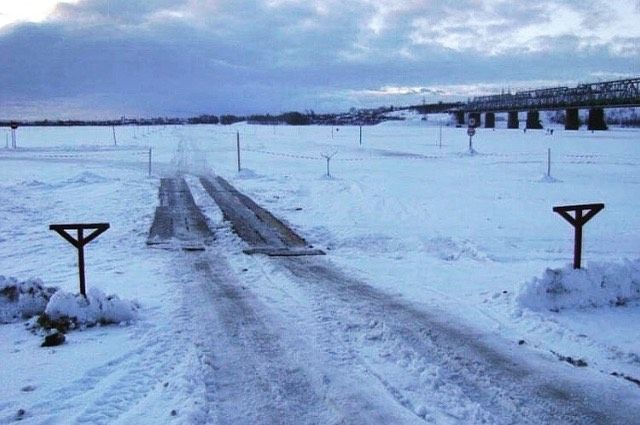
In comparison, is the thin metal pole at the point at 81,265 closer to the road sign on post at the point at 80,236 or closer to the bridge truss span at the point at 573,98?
the road sign on post at the point at 80,236

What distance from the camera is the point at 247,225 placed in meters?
13.7

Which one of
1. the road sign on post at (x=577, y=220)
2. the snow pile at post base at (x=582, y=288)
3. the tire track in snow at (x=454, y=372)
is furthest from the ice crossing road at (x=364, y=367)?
the road sign on post at (x=577, y=220)

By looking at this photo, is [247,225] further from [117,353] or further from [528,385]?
[528,385]

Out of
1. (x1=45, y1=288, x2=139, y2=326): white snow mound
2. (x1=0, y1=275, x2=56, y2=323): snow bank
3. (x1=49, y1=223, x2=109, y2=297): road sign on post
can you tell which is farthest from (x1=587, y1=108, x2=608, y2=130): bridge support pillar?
(x1=0, y1=275, x2=56, y2=323): snow bank

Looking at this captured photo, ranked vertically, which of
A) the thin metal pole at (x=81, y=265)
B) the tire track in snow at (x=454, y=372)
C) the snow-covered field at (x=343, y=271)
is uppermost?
the thin metal pole at (x=81, y=265)

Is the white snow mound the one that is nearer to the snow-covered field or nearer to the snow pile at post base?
the snow-covered field

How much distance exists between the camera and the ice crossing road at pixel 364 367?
4.70m

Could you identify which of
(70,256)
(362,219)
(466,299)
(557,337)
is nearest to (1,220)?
(70,256)

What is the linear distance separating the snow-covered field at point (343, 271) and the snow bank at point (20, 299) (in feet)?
0.77

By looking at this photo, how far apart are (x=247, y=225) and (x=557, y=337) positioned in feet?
27.4

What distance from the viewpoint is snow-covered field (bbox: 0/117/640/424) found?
5105mm

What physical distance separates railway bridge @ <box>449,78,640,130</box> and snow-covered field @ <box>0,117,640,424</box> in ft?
104

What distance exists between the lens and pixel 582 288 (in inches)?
295

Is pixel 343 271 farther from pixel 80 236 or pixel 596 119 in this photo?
pixel 596 119
